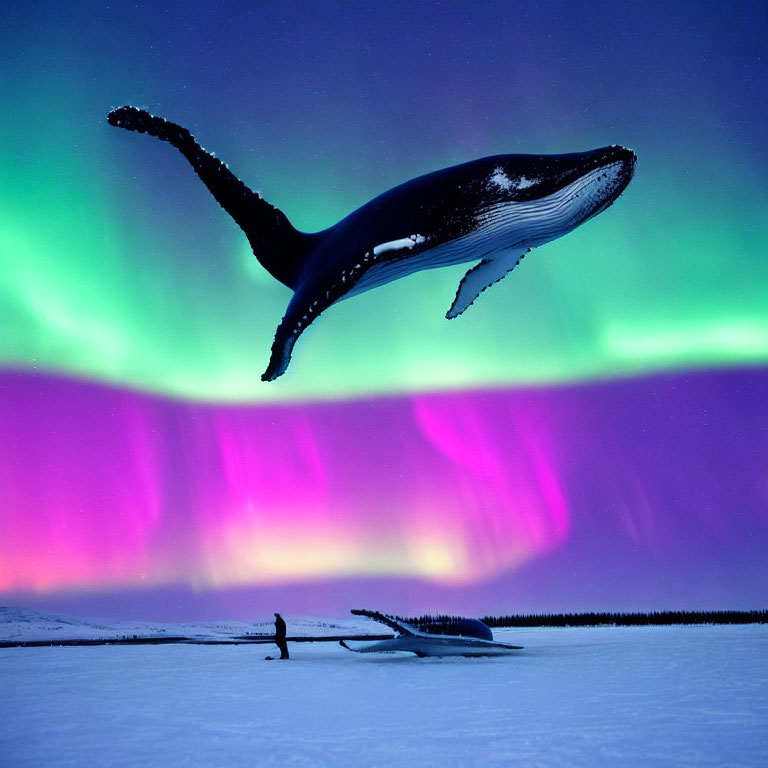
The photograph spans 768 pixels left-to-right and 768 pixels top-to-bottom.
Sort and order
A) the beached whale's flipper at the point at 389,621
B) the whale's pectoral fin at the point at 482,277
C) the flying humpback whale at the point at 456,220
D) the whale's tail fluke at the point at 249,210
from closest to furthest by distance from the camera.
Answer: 1. the flying humpback whale at the point at 456,220
2. the whale's pectoral fin at the point at 482,277
3. the whale's tail fluke at the point at 249,210
4. the beached whale's flipper at the point at 389,621

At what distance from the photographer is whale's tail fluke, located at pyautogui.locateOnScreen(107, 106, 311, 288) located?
10602mm

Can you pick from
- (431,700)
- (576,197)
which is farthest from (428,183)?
(431,700)

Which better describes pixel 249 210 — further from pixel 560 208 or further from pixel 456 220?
pixel 560 208

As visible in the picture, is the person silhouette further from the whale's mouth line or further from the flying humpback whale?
the whale's mouth line

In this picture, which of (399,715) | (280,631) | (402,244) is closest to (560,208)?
(402,244)

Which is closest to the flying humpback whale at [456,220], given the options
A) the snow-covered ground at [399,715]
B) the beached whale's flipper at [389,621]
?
the snow-covered ground at [399,715]

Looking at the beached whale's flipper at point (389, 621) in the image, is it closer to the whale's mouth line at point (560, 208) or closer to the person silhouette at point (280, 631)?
the person silhouette at point (280, 631)

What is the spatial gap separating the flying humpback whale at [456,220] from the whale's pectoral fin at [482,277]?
0.17 ft

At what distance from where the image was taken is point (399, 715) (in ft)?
33.9

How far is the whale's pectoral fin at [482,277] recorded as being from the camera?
9.73 metres

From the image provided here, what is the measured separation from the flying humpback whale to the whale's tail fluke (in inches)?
30.7

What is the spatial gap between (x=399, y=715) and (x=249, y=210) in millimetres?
8975

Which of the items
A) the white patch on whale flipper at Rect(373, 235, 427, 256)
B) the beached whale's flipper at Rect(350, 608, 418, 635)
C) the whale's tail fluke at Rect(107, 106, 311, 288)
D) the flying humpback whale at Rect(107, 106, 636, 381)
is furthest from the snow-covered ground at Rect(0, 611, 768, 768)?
the whale's tail fluke at Rect(107, 106, 311, 288)

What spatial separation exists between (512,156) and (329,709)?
940 centimetres
